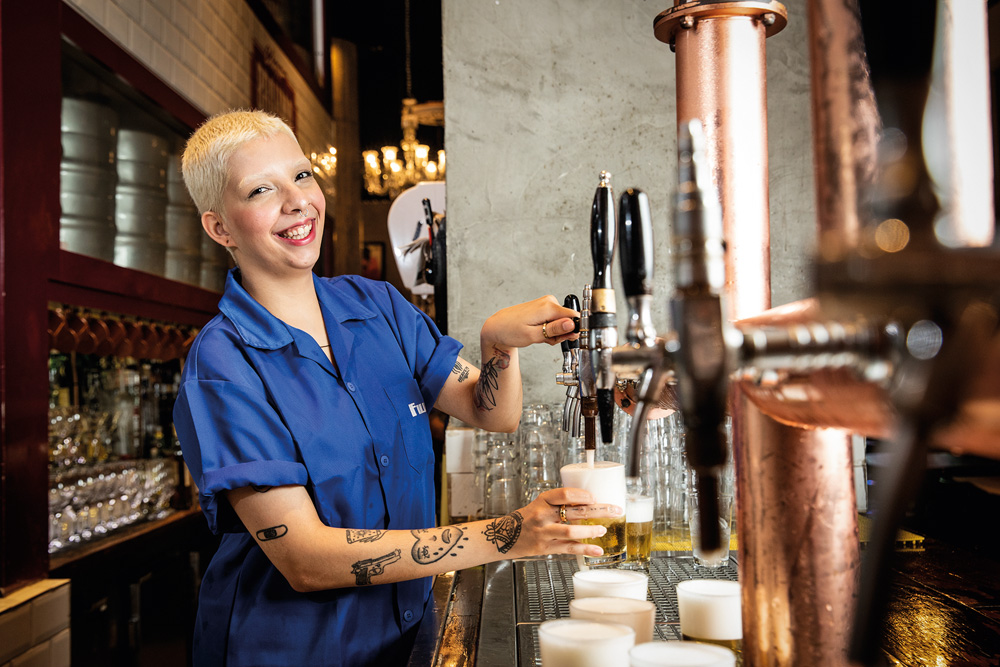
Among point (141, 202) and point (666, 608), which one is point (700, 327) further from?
point (141, 202)

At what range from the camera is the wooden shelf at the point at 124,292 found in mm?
2662

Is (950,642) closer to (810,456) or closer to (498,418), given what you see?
(810,456)

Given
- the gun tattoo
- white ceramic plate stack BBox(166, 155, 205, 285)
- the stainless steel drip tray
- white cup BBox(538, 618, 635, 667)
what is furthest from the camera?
white ceramic plate stack BBox(166, 155, 205, 285)

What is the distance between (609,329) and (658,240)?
1929mm

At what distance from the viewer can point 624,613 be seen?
2.80ft

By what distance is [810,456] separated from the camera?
2.38ft

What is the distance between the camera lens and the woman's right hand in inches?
46.8

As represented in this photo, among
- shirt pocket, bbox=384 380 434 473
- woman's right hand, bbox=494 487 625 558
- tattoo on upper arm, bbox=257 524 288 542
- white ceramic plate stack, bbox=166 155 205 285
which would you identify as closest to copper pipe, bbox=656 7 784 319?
woman's right hand, bbox=494 487 625 558

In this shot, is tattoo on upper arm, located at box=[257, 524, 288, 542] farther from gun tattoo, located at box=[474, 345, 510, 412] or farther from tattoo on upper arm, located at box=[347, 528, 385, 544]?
gun tattoo, located at box=[474, 345, 510, 412]

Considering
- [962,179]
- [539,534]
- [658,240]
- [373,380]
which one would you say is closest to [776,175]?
[658,240]

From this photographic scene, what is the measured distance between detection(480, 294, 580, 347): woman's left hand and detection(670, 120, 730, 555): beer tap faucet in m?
0.84

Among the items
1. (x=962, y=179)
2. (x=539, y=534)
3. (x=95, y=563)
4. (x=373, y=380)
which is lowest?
(x=95, y=563)

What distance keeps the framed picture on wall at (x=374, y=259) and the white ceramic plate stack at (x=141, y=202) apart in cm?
655

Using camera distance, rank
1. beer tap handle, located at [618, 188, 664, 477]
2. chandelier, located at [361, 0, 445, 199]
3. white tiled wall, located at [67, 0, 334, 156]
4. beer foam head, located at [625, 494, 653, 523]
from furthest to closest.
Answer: chandelier, located at [361, 0, 445, 199]
white tiled wall, located at [67, 0, 334, 156]
beer foam head, located at [625, 494, 653, 523]
beer tap handle, located at [618, 188, 664, 477]
